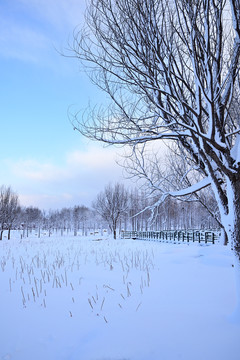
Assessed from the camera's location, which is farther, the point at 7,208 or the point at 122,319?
the point at 7,208

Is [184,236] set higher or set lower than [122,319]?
lower

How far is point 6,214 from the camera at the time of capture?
91.6ft

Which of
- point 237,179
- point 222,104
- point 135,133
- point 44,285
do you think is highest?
point 222,104

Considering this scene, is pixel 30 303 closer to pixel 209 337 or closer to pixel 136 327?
pixel 136 327

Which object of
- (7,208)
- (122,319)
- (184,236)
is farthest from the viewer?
(7,208)

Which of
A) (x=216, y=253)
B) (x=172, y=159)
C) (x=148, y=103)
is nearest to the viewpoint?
(x=148, y=103)

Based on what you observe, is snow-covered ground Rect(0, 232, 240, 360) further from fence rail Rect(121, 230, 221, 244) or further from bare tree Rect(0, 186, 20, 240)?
bare tree Rect(0, 186, 20, 240)

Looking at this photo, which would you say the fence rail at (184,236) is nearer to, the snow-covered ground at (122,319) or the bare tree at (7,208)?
the snow-covered ground at (122,319)

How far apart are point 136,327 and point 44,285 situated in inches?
121

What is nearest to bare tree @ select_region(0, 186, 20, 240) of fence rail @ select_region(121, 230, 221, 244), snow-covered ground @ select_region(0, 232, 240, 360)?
fence rail @ select_region(121, 230, 221, 244)

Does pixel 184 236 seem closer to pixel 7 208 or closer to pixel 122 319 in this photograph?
pixel 122 319

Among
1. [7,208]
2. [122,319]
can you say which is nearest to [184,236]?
[122,319]

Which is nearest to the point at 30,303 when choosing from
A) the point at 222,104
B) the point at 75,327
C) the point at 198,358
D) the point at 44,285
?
the point at 44,285

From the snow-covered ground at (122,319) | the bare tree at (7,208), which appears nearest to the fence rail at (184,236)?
the snow-covered ground at (122,319)
